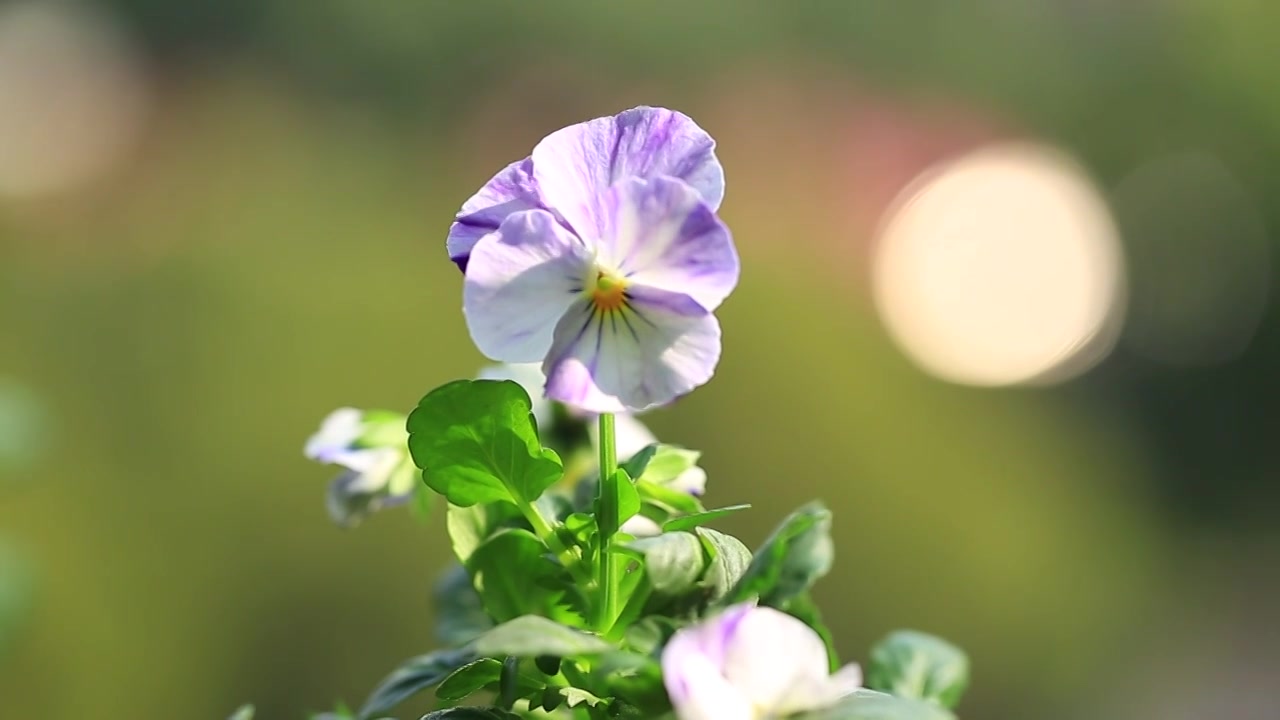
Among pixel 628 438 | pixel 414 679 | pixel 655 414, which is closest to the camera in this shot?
pixel 414 679

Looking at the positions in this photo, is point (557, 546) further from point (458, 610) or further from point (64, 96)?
point (64, 96)

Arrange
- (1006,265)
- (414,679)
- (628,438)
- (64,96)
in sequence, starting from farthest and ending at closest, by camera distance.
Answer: (1006,265) → (64,96) → (628,438) → (414,679)

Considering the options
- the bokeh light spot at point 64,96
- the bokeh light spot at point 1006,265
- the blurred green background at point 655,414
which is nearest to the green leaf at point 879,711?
the blurred green background at point 655,414

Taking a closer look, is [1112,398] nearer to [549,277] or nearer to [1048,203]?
[1048,203]

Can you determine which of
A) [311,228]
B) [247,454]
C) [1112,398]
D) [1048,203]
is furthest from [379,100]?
[1112,398]

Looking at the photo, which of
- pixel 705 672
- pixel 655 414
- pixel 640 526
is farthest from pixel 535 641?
pixel 655 414

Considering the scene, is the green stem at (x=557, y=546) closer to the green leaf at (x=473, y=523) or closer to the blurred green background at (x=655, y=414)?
the green leaf at (x=473, y=523)
